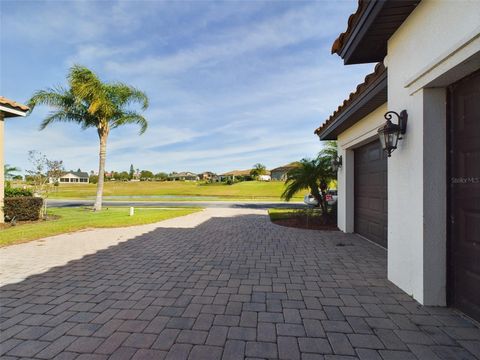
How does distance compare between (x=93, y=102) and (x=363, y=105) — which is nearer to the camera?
(x=363, y=105)

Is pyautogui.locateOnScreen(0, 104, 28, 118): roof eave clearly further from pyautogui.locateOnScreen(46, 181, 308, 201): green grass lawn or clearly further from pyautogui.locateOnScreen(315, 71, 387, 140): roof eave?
pyautogui.locateOnScreen(46, 181, 308, 201): green grass lawn

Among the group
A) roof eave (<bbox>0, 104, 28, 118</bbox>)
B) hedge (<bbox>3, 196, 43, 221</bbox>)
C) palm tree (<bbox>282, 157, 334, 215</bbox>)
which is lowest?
hedge (<bbox>3, 196, 43, 221</bbox>)

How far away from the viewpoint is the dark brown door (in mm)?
2619

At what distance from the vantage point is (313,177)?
9414 mm

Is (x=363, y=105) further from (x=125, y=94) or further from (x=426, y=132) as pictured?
(x=125, y=94)

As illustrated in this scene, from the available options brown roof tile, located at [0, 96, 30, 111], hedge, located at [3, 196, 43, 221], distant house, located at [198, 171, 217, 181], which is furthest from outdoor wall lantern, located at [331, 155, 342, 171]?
distant house, located at [198, 171, 217, 181]

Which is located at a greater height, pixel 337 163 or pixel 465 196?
pixel 337 163

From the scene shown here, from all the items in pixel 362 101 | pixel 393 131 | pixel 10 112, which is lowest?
pixel 393 131

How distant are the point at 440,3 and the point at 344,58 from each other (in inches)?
66.9

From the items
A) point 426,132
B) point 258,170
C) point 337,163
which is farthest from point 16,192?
point 258,170

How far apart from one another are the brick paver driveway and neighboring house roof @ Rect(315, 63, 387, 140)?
10.4 ft

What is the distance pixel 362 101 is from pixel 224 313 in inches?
185

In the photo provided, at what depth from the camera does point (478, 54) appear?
228 cm

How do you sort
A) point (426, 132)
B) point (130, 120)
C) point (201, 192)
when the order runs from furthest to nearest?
point (201, 192)
point (130, 120)
point (426, 132)
